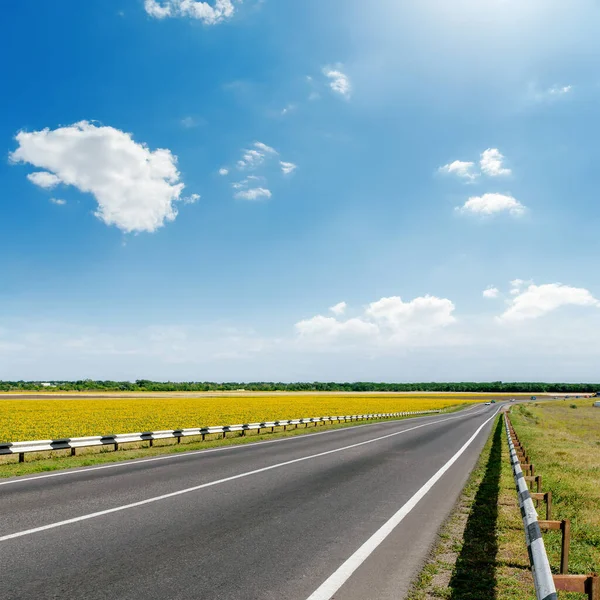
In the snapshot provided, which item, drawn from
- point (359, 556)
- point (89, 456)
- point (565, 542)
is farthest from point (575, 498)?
point (89, 456)

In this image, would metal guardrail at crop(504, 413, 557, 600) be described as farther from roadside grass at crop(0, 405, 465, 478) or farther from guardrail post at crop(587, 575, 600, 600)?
roadside grass at crop(0, 405, 465, 478)

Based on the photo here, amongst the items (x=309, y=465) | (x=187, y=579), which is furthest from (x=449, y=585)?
(x=309, y=465)

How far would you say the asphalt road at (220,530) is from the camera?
5.43 metres

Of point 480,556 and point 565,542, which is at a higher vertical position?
point 565,542

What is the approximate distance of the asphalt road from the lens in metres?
5.43

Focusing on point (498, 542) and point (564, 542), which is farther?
point (498, 542)

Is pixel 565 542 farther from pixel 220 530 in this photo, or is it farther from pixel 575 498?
pixel 575 498

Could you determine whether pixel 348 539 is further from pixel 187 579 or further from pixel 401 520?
pixel 187 579

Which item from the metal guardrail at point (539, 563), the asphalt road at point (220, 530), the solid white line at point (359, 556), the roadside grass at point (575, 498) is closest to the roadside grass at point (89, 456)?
the asphalt road at point (220, 530)

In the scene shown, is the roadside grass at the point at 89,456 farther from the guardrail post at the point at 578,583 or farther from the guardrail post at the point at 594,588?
the guardrail post at the point at 594,588

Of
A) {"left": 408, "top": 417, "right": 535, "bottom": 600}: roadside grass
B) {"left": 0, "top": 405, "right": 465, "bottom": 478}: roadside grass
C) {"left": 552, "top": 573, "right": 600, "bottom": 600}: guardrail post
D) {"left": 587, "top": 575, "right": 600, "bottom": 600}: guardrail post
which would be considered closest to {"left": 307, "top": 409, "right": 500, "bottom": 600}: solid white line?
{"left": 408, "top": 417, "right": 535, "bottom": 600}: roadside grass

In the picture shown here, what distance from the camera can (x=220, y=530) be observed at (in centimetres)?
750

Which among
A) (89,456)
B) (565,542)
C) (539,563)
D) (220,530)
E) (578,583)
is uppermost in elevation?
(539,563)

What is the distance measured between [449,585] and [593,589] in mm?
2337
